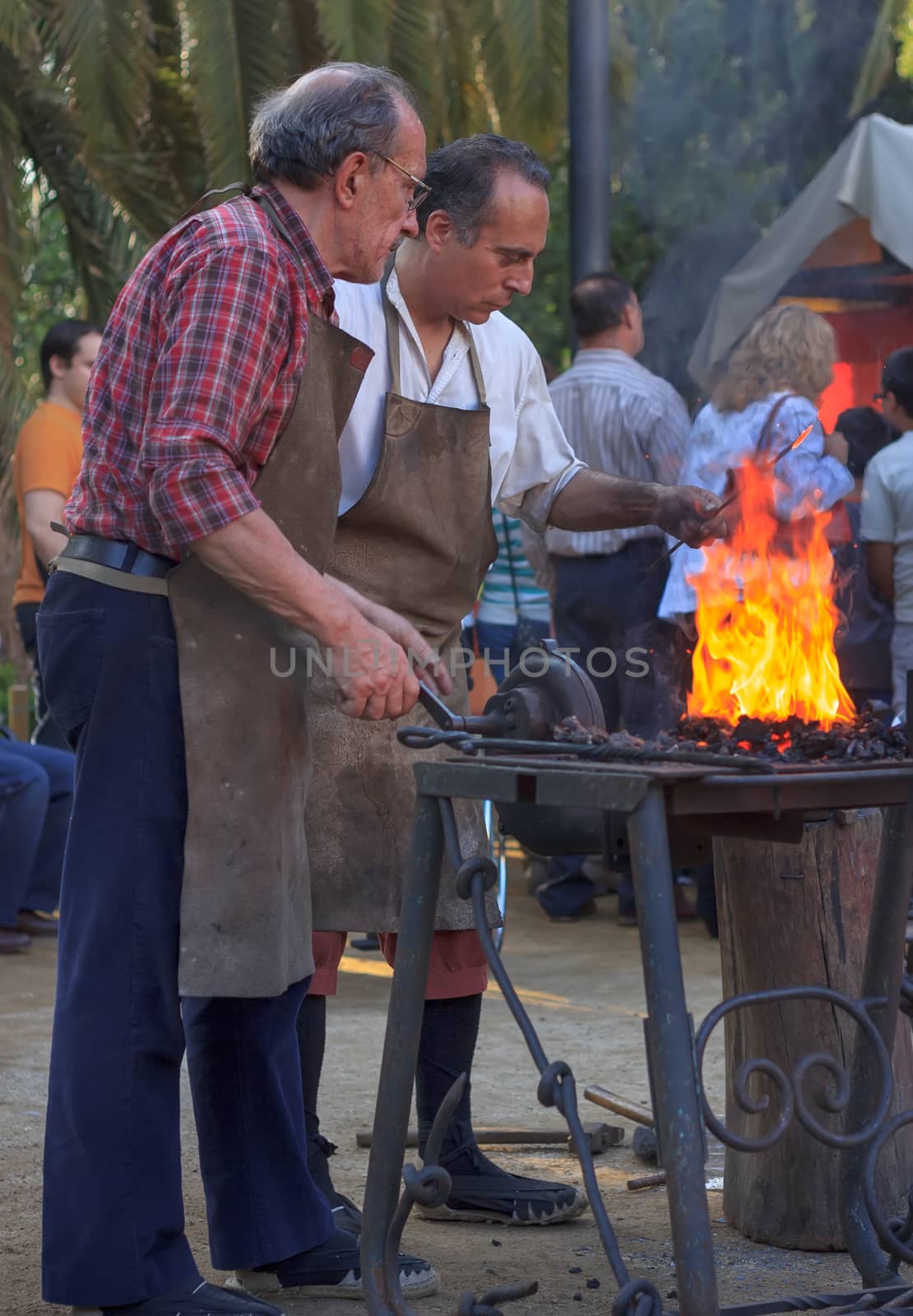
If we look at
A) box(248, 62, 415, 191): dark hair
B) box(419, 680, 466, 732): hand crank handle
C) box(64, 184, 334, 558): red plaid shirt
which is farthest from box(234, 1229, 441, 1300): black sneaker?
box(248, 62, 415, 191): dark hair

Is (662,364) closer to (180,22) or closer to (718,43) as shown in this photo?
(180,22)

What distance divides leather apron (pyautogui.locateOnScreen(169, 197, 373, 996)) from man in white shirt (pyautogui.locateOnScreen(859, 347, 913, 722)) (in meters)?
3.02

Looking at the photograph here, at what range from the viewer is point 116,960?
2.51 m

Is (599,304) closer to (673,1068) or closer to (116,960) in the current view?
(116,960)

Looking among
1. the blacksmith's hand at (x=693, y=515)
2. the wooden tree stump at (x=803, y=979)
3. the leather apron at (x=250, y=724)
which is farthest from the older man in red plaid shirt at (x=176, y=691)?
the wooden tree stump at (x=803, y=979)

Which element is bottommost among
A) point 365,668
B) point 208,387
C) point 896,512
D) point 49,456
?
point 365,668

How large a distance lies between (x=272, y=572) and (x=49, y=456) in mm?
3845

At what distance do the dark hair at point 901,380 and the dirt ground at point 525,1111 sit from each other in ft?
6.15

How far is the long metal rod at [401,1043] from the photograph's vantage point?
249cm

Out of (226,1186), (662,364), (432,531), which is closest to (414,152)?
(432,531)

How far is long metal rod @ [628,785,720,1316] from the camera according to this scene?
2.18m

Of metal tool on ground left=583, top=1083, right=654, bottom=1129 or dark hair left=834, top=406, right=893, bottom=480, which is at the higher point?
dark hair left=834, top=406, right=893, bottom=480

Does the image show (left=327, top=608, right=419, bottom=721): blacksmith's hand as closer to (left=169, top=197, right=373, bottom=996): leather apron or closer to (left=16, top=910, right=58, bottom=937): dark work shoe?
(left=169, top=197, right=373, bottom=996): leather apron

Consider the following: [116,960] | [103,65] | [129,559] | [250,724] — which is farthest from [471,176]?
[103,65]
